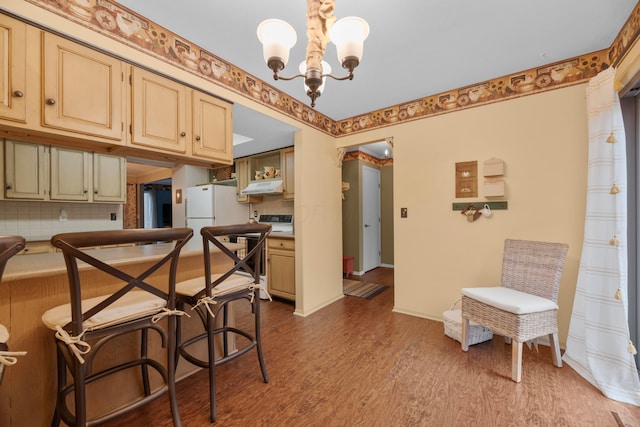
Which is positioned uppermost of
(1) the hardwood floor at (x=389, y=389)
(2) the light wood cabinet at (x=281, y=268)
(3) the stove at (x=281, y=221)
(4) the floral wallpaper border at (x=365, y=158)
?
(4) the floral wallpaper border at (x=365, y=158)

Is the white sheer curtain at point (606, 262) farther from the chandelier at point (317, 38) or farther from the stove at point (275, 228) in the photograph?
the stove at point (275, 228)

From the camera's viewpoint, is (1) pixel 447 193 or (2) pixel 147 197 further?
(2) pixel 147 197

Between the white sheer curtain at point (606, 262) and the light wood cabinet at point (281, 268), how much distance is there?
8.55 ft

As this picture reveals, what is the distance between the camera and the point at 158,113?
1767 millimetres

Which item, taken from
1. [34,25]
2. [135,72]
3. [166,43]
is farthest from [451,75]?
[34,25]

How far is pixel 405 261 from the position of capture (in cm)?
293

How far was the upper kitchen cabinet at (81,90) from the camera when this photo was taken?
52.9 inches

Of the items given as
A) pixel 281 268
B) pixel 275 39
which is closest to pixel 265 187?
pixel 281 268

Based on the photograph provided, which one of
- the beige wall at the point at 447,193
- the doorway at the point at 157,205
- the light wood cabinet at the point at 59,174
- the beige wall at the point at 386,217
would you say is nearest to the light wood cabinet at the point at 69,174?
the light wood cabinet at the point at 59,174

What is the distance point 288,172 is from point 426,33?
227cm

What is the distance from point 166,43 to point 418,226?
2740 millimetres

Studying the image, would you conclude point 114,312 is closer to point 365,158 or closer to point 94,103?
point 94,103

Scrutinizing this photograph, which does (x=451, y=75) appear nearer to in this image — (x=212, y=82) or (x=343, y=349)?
(x=212, y=82)

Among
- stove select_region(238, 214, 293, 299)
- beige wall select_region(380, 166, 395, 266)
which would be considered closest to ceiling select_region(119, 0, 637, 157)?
stove select_region(238, 214, 293, 299)
